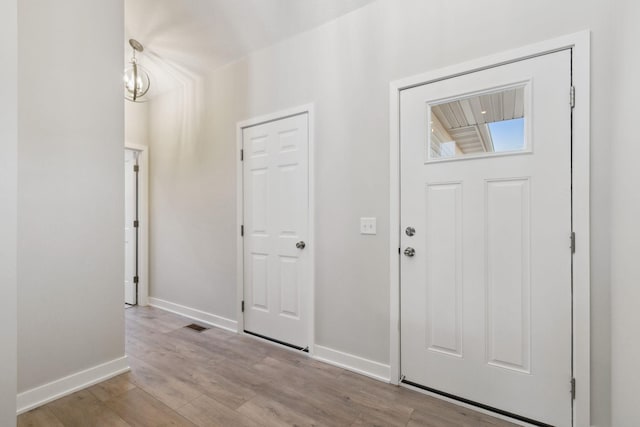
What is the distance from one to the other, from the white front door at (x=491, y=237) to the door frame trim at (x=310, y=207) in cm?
76

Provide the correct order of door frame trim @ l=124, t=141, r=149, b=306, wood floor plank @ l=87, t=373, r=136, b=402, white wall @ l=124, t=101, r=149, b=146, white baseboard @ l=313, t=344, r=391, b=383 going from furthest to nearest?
door frame trim @ l=124, t=141, r=149, b=306, white wall @ l=124, t=101, r=149, b=146, white baseboard @ l=313, t=344, r=391, b=383, wood floor plank @ l=87, t=373, r=136, b=402

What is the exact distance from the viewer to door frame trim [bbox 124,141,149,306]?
3.86 meters

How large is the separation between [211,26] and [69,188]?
182 cm

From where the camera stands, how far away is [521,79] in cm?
168

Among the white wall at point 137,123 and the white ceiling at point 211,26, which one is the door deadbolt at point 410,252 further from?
the white wall at point 137,123

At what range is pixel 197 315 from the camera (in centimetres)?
334

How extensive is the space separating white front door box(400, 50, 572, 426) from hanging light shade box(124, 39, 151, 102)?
2.80 meters

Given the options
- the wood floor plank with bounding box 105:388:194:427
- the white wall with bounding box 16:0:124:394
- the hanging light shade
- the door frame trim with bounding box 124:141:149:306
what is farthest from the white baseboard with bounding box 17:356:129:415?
the hanging light shade

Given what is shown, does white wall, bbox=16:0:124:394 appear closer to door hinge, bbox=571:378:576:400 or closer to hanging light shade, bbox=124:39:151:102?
hanging light shade, bbox=124:39:151:102

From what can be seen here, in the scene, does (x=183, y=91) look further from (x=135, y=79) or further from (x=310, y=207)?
(x=310, y=207)

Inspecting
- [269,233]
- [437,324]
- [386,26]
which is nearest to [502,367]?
[437,324]

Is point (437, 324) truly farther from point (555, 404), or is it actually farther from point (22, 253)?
point (22, 253)

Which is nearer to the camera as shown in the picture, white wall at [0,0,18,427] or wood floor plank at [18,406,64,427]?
white wall at [0,0,18,427]

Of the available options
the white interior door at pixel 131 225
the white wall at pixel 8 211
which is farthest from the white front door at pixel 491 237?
the white interior door at pixel 131 225
